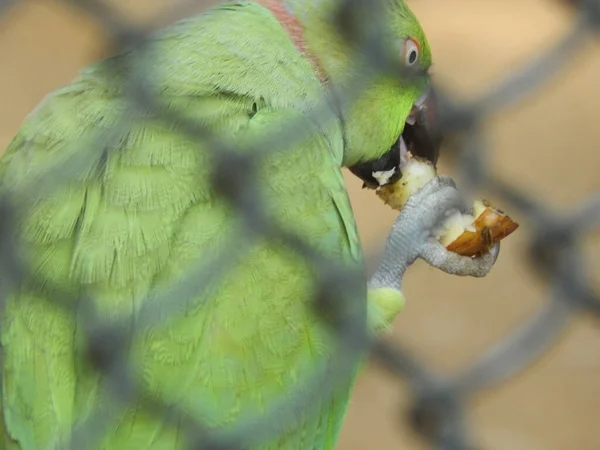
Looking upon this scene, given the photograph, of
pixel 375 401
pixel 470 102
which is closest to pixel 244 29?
pixel 470 102

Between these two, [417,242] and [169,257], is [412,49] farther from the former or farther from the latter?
[169,257]

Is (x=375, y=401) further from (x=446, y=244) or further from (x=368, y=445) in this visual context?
(x=446, y=244)

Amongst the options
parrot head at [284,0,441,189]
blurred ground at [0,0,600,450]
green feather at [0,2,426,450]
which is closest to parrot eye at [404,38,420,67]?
parrot head at [284,0,441,189]

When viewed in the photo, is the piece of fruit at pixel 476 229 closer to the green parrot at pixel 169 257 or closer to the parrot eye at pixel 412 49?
the green parrot at pixel 169 257

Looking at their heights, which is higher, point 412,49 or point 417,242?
point 412,49

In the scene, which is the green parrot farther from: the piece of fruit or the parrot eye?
the parrot eye

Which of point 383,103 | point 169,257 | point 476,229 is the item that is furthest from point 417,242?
point 169,257
